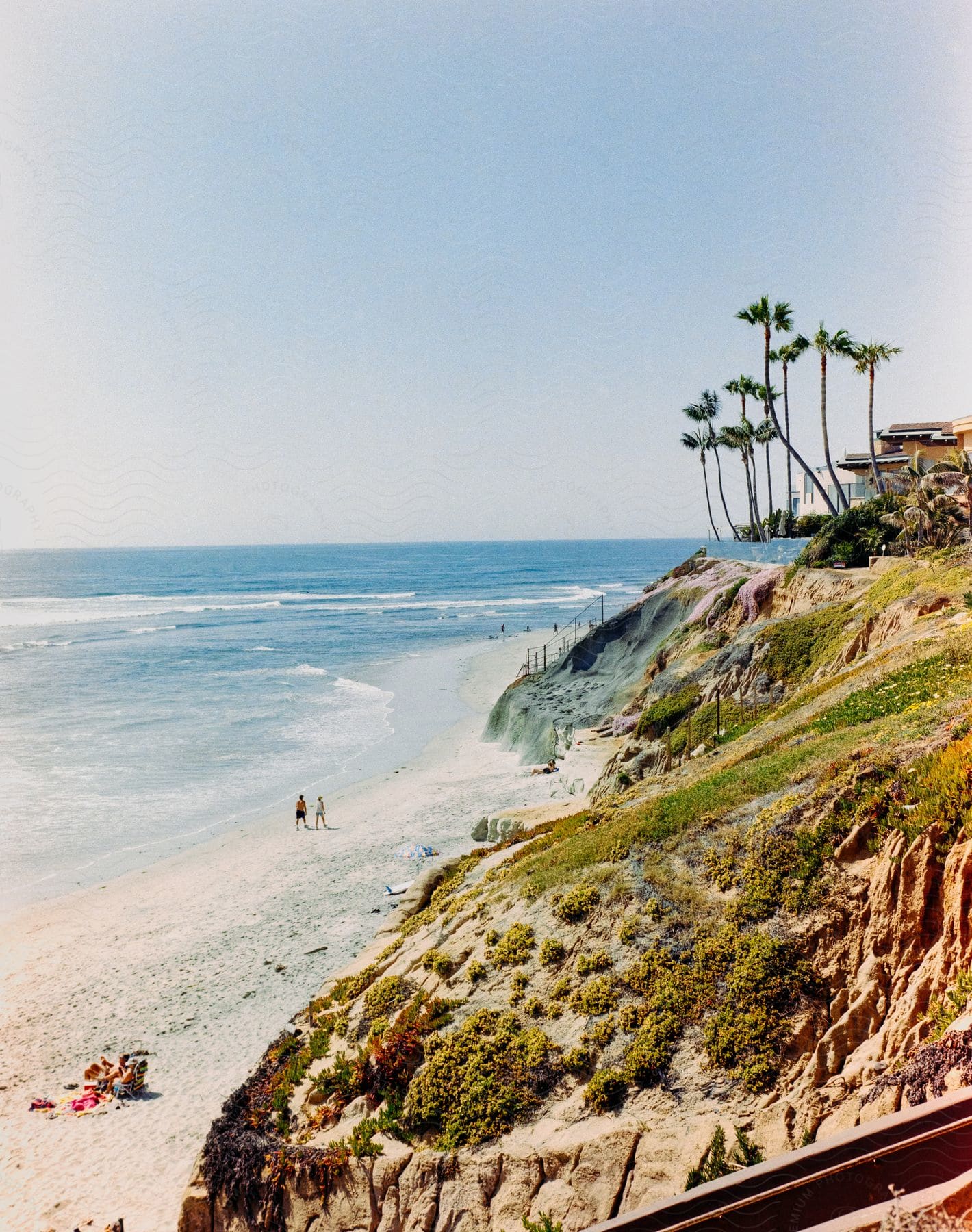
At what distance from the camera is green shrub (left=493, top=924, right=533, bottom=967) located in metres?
11.9

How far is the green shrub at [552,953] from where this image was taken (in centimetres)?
1152

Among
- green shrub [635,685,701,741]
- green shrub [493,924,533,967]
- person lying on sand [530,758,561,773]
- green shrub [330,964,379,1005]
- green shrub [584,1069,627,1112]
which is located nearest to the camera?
green shrub [584,1069,627,1112]

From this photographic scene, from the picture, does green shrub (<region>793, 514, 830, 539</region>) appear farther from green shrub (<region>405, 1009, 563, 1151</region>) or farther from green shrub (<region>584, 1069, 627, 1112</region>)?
green shrub (<region>584, 1069, 627, 1112</region>)

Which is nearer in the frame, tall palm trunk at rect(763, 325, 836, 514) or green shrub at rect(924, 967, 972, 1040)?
green shrub at rect(924, 967, 972, 1040)

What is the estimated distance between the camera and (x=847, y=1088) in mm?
8188

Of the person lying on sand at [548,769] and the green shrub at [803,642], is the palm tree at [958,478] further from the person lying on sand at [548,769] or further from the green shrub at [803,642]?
the person lying on sand at [548,769]

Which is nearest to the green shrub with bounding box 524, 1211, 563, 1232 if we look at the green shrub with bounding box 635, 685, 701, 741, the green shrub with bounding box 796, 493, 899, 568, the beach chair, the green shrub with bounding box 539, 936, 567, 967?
the green shrub with bounding box 539, 936, 567, 967

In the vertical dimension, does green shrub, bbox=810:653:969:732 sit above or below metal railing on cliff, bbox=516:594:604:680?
above

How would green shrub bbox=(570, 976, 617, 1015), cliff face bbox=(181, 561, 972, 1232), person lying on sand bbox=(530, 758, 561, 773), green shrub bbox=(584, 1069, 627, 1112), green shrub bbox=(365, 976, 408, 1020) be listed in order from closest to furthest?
cliff face bbox=(181, 561, 972, 1232) < green shrub bbox=(584, 1069, 627, 1112) < green shrub bbox=(570, 976, 617, 1015) < green shrub bbox=(365, 976, 408, 1020) < person lying on sand bbox=(530, 758, 561, 773)

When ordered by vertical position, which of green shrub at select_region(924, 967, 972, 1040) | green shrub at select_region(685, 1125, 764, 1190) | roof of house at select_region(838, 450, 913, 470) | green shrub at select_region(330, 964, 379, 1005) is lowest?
green shrub at select_region(330, 964, 379, 1005)

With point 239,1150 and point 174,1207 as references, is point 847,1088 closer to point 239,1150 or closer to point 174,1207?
point 239,1150

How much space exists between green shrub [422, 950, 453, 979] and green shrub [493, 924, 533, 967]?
0.86 metres

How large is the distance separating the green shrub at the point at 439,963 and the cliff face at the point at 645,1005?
52mm

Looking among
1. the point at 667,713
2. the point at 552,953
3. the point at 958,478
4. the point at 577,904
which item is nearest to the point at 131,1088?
the point at 552,953
